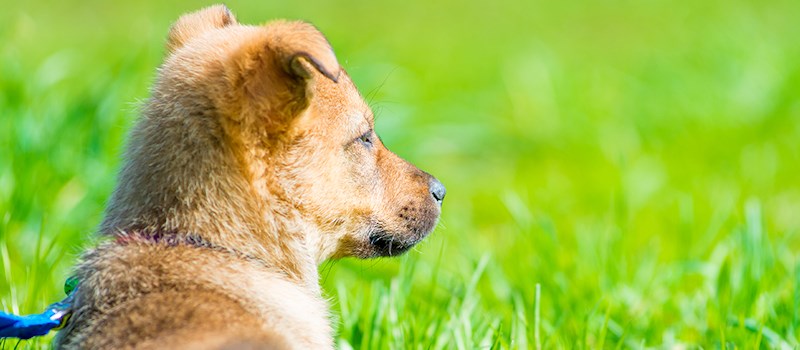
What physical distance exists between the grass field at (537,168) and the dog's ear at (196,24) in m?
0.29

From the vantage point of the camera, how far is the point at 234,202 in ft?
Result: 10.00

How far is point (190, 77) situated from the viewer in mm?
3121

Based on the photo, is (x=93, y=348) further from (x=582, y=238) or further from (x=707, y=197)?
(x=707, y=197)

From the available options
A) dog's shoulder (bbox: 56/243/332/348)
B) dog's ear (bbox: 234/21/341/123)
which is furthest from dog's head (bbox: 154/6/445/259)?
dog's shoulder (bbox: 56/243/332/348)

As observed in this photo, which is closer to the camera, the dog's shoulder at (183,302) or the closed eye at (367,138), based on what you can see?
the dog's shoulder at (183,302)

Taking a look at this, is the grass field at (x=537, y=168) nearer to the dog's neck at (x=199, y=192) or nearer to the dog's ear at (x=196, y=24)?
the dog's ear at (x=196, y=24)

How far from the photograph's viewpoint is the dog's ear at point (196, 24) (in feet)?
11.6

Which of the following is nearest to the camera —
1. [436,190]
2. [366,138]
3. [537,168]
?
[366,138]

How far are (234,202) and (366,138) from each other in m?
0.61

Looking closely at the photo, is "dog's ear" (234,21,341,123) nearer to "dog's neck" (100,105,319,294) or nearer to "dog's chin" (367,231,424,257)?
"dog's neck" (100,105,319,294)

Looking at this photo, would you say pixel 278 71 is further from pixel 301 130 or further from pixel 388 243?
pixel 388 243

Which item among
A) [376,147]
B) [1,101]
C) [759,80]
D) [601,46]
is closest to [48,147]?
[1,101]

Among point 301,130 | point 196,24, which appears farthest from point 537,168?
point 301,130

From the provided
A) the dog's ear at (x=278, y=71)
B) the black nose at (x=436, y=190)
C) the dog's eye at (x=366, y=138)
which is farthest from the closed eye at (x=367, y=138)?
the dog's ear at (x=278, y=71)
